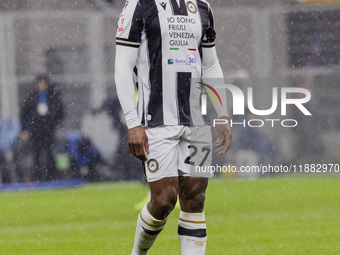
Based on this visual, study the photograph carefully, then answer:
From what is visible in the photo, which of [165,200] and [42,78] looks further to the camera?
[42,78]

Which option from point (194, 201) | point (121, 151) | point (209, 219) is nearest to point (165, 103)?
point (194, 201)

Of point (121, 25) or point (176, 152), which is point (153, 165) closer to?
point (176, 152)

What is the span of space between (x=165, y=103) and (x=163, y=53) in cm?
27

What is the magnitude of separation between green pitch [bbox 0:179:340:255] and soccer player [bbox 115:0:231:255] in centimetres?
131

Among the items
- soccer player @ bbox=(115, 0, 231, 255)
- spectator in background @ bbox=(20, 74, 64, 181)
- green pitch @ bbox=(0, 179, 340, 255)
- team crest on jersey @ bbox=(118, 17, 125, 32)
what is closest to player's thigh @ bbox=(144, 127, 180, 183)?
soccer player @ bbox=(115, 0, 231, 255)

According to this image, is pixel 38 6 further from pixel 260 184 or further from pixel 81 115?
pixel 260 184

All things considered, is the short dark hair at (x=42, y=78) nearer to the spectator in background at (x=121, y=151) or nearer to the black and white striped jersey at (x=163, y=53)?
the spectator in background at (x=121, y=151)

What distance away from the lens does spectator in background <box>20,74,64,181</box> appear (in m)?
12.3

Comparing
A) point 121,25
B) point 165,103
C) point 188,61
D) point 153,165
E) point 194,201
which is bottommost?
point 194,201

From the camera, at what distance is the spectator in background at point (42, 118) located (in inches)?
484

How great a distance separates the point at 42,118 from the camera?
12586 mm

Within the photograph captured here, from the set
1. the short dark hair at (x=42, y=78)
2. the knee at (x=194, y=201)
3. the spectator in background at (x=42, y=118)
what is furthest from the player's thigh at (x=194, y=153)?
the short dark hair at (x=42, y=78)

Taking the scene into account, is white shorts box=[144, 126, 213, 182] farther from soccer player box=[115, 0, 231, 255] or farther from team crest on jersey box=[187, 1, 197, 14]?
team crest on jersey box=[187, 1, 197, 14]

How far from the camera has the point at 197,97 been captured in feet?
15.3
